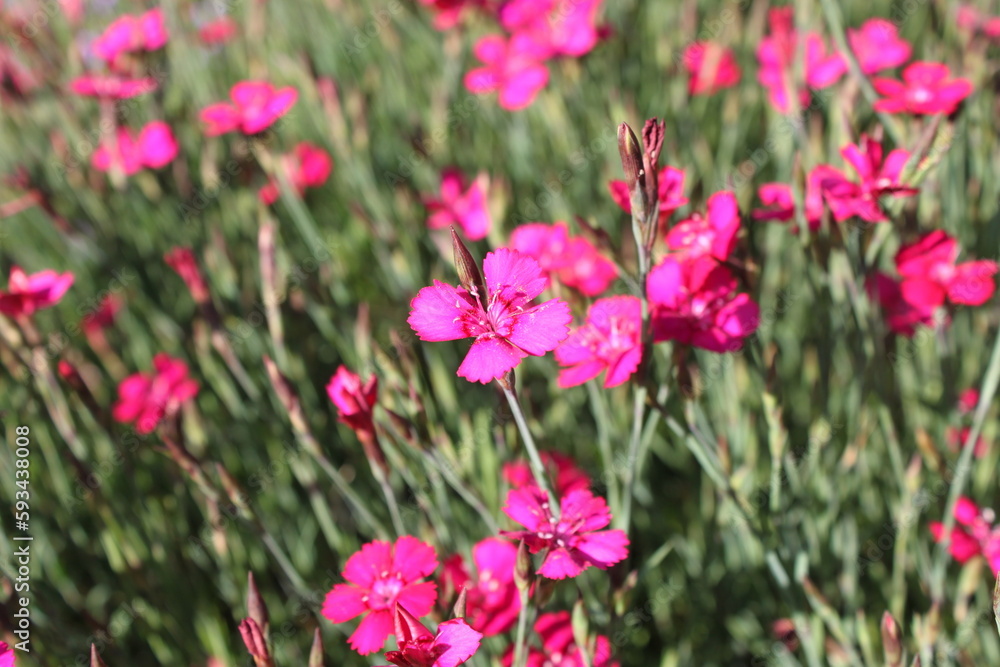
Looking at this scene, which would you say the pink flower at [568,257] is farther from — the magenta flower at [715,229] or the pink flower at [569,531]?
the pink flower at [569,531]

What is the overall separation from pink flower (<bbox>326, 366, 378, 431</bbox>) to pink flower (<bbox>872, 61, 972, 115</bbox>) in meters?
1.13

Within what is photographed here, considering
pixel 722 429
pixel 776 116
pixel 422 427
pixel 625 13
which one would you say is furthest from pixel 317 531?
pixel 625 13

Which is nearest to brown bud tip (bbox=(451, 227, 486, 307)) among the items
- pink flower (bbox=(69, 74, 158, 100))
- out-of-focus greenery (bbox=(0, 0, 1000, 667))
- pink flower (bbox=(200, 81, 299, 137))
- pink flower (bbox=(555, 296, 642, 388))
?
pink flower (bbox=(555, 296, 642, 388))

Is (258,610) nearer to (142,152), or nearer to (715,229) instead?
(715,229)

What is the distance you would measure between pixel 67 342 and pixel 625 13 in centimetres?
237

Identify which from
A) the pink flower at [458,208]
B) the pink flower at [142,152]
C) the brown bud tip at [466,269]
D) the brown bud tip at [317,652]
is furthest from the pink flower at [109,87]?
the brown bud tip at [317,652]

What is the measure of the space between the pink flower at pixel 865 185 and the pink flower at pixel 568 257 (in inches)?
16.3

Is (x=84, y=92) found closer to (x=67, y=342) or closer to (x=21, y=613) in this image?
(x=67, y=342)

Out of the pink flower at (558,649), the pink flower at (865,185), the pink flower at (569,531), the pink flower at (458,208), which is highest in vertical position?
the pink flower at (865,185)

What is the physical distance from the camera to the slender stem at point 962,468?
131cm

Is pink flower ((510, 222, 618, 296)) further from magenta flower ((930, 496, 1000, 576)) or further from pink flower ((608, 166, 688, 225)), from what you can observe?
magenta flower ((930, 496, 1000, 576))

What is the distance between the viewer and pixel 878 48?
6.81ft

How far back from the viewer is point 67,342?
2.27 meters

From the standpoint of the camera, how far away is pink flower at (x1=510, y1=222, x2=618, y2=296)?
60.1 inches
